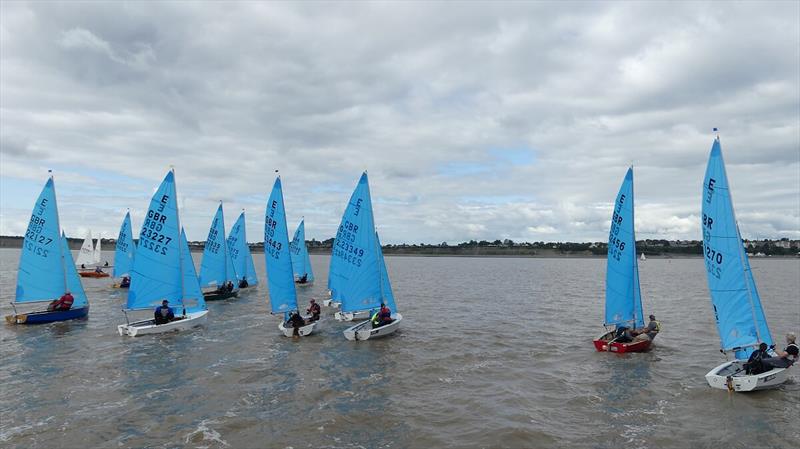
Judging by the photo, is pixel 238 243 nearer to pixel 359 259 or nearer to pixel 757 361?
pixel 359 259

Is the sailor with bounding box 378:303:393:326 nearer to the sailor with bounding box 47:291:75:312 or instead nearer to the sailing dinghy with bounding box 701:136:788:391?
the sailing dinghy with bounding box 701:136:788:391

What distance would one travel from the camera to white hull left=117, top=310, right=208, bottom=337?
23.4 meters

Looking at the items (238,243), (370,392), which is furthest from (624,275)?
(238,243)

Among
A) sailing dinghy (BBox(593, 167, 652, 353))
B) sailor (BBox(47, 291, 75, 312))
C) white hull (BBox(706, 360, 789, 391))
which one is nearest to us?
white hull (BBox(706, 360, 789, 391))

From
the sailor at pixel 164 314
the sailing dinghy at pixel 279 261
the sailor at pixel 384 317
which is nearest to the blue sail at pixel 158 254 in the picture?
the sailor at pixel 164 314

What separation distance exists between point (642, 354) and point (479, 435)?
479 inches

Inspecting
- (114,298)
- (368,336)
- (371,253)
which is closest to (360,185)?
(371,253)

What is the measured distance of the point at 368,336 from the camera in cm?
2353

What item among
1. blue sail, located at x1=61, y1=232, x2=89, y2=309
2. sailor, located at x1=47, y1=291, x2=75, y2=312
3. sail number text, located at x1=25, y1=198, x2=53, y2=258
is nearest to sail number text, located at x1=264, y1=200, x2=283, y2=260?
blue sail, located at x1=61, y1=232, x2=89, y2=309

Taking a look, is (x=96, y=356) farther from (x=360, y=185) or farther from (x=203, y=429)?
(x=360, y=185)

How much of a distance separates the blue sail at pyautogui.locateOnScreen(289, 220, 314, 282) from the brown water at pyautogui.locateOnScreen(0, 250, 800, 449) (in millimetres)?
24537

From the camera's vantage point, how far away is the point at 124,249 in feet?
166

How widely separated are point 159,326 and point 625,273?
2160 centimetres

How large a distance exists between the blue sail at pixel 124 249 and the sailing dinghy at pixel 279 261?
31347mm
